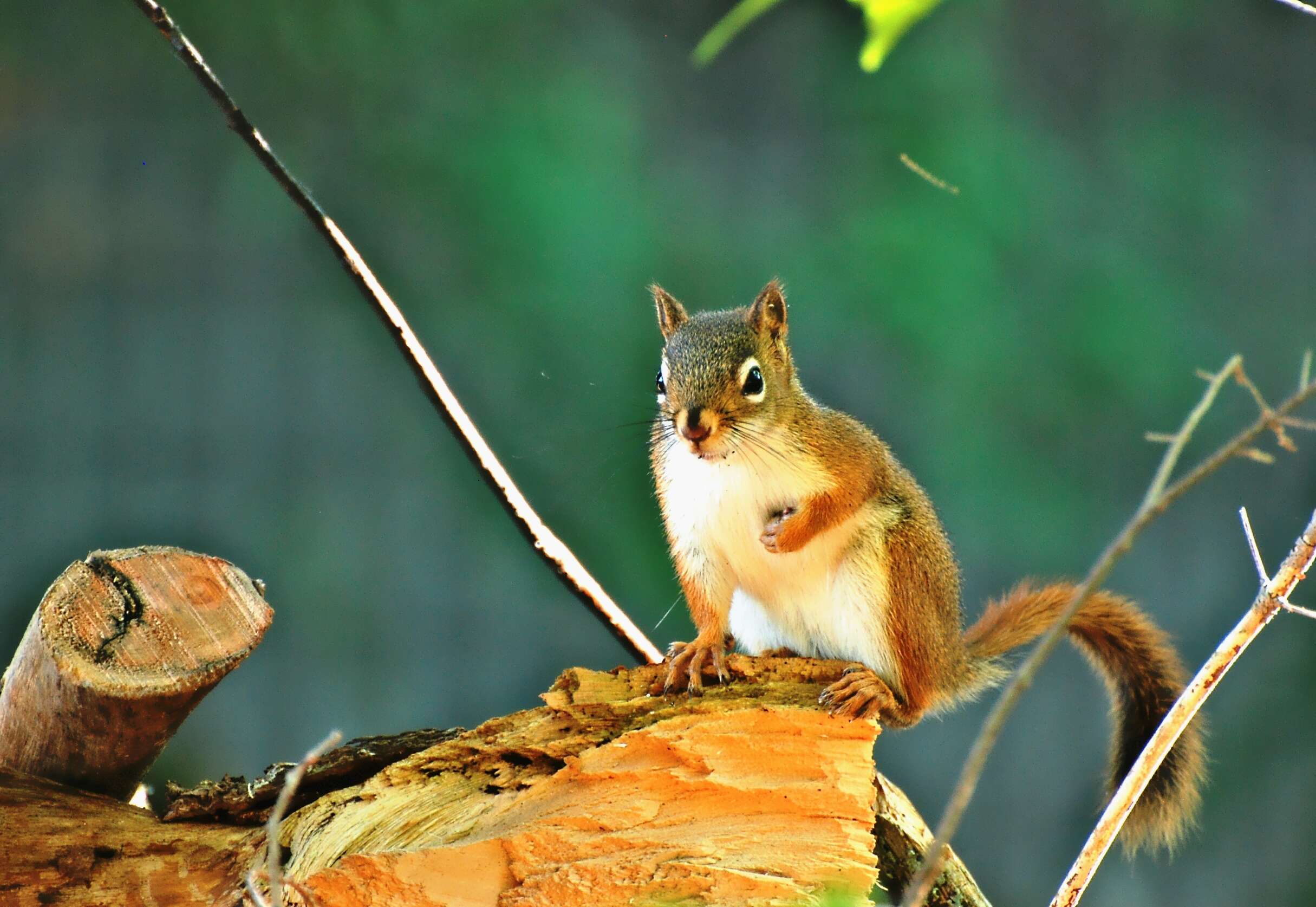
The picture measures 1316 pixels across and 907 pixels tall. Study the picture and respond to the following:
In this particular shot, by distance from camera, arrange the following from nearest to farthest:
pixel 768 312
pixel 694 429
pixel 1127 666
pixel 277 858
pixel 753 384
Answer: pixel 277 858 < pixel 694 429 < pixel 753 384 < pixel 768 312 < pixel 1127 666

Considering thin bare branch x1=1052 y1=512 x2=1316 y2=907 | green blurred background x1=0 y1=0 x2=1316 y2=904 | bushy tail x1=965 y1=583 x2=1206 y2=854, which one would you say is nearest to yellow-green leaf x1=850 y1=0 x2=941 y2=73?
thin bare branch x1=1052 y1=512 x2=1316 y2=907

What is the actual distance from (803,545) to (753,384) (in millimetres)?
231

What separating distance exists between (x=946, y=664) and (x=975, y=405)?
1518 mm

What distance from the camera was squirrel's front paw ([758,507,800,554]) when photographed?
164 cm

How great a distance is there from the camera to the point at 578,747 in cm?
138

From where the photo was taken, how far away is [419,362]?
1623 mm

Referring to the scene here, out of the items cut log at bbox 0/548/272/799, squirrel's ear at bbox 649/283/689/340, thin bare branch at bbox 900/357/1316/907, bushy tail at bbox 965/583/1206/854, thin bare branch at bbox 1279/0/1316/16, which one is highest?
thin bare branch at bbox 1279/0/1316/16

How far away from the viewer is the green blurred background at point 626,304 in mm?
2979

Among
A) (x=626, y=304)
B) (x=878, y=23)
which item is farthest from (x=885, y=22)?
(x=626, y=304)

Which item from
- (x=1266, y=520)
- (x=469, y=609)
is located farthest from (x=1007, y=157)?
(x=469, y=609)

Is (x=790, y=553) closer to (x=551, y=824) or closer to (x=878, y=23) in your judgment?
(x=551, y=824)

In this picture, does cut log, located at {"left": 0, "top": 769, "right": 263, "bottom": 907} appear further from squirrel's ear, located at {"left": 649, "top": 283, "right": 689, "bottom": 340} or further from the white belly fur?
squirrel's ear, located at {"left": 649, "top": 283, "right": 689, "bottom": 340}

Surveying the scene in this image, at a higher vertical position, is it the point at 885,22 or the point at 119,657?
the point at 885,22

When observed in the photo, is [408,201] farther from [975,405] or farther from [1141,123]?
[1141,123]
